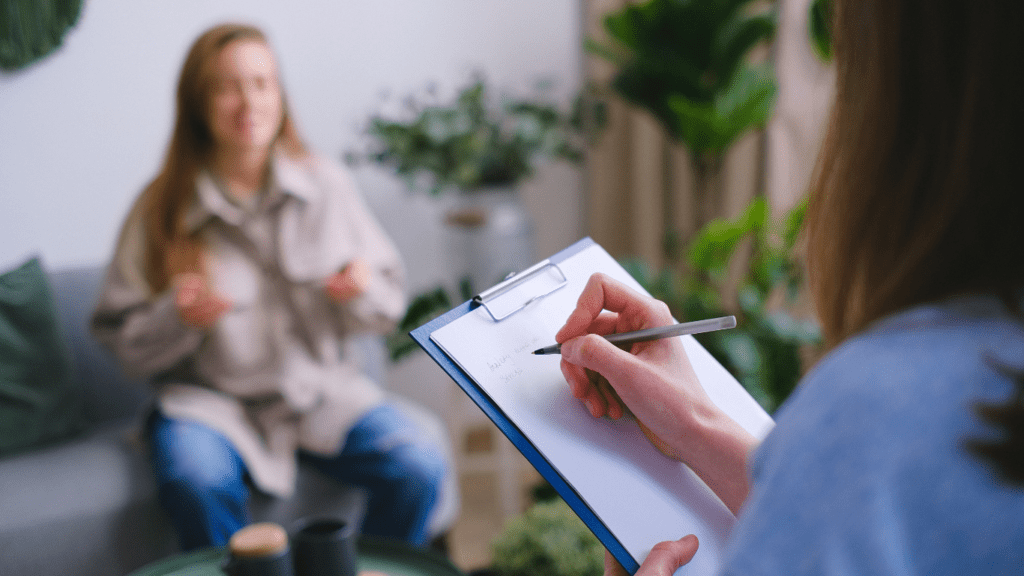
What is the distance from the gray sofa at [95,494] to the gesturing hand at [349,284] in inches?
13.8

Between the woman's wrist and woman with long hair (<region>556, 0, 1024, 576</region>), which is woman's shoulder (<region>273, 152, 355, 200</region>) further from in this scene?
woman with long hair (<region>556, 0, 1024, 576</region>)

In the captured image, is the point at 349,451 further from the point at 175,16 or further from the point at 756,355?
the point at 175,16

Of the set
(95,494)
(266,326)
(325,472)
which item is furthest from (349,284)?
(95,494)

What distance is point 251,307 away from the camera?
153cm

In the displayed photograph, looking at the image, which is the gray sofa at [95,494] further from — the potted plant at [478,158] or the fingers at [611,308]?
the fingers at [611,308]

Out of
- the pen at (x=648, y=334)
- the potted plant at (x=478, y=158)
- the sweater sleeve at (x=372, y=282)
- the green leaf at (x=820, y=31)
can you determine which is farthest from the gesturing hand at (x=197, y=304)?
the green leaf at (x=820, y=31)

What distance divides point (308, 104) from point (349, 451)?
1163 mm

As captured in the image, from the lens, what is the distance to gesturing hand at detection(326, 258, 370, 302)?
152 centimetres

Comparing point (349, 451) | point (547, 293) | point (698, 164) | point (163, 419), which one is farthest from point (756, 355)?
point (163, 419)

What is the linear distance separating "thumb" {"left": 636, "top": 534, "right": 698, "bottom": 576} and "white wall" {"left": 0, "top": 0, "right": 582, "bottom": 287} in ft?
5.46

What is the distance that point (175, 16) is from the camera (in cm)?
192

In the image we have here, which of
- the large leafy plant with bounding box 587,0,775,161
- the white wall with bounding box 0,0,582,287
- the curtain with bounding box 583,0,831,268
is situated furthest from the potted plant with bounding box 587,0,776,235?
the white wall with bounding box 0,0,582,287

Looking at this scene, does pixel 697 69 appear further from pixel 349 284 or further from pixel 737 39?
pixel 349 284

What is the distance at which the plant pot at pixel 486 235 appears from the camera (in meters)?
2.03
